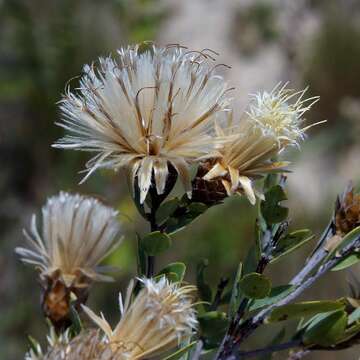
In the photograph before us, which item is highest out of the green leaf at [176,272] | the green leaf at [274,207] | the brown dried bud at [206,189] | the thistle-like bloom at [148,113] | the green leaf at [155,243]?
Result: the thistle-like bloom at [148,113]

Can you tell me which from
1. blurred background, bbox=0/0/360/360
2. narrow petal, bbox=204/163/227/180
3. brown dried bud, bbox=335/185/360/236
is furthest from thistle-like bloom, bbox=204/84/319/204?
blurred background, bbox=0/0/360/360

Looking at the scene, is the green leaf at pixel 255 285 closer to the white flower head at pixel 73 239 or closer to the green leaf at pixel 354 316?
the green leaf at pixel 354 316

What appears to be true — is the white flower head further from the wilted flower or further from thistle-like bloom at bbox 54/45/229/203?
thistle-like bloom at bbox 54/45/229/203

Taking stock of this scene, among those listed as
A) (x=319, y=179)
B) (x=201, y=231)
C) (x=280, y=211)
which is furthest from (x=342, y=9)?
(x=280, y=211)

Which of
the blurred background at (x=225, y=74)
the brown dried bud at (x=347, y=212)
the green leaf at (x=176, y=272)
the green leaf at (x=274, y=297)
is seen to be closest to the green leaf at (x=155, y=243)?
the green leaf at (x=176, y=272)

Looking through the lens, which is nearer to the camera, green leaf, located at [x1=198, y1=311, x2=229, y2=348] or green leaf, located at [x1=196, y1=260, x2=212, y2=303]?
green leaf, located at [x1=198, y1=311, x2=229, y2=348]
